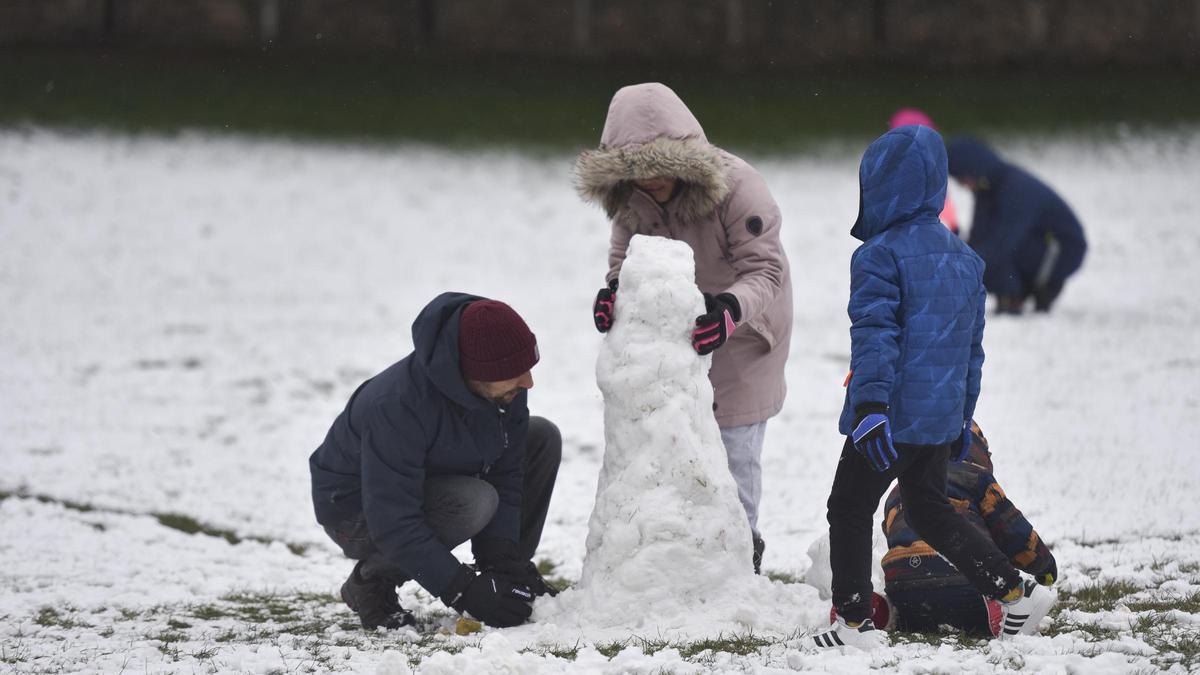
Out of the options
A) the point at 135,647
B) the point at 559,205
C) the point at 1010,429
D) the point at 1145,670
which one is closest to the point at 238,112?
the point at 559,205

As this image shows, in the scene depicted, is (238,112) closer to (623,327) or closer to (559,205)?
(559,205)

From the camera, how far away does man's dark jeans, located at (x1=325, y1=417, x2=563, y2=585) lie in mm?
4750

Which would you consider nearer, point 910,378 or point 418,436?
point 910,378

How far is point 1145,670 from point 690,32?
2085cm

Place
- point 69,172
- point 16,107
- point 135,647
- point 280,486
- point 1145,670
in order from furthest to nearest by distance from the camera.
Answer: point 16,107
point 69,172
point 280,486
point 135,647
point 1145,670

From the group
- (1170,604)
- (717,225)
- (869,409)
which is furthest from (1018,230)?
(869,409)

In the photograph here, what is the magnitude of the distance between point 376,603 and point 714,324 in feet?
5.31

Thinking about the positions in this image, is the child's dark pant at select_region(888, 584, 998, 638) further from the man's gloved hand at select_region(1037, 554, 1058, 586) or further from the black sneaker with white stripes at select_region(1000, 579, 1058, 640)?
the man's gloved hand at select_region(1037, 554, 1058, 586)

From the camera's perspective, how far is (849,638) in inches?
160

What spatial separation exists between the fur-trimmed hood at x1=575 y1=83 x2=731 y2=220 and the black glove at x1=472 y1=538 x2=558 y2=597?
139 cm

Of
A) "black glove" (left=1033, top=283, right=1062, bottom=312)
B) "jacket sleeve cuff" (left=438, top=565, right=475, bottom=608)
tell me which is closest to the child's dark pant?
"jacket sleeve cuff" (left=438, top=565, right=475, bottom=608)

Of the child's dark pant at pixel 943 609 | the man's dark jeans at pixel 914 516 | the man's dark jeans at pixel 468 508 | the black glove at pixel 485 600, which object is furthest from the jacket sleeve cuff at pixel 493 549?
the child's dark pant at pixel 943 609

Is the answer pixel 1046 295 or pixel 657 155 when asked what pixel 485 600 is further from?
pixel 1046 295

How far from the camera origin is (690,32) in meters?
23.5
